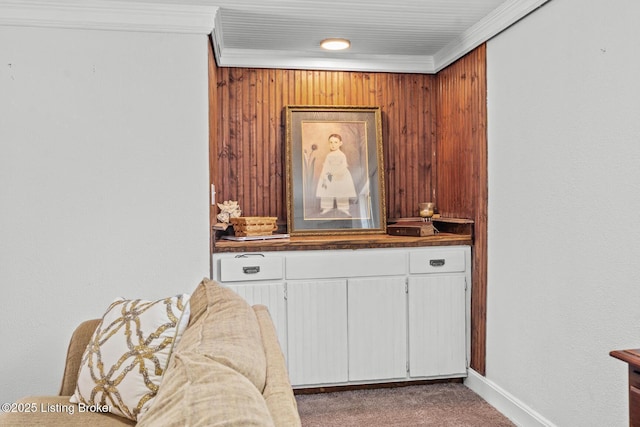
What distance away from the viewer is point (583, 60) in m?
2.38

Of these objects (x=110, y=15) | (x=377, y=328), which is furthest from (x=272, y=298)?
(x=110, y=15)

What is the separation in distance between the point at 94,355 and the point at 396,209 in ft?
8.70

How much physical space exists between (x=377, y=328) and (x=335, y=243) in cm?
58

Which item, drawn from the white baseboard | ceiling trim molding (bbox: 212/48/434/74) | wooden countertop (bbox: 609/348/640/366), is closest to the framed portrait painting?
ceiling trim molding (bbox: 212/48/434/74)

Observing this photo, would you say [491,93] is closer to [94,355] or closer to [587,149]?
[587,149]

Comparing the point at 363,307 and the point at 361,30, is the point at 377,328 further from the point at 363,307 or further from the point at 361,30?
the point at 361,30

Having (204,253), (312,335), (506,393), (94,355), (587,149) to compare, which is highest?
(587,149)

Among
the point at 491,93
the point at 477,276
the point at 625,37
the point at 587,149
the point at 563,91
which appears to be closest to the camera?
the point at 625,37

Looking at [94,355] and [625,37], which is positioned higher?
[625,37]

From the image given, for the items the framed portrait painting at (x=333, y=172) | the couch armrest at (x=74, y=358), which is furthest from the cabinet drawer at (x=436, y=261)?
the couch armrest at (x=74, y=358)

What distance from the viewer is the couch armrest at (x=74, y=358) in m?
1.99

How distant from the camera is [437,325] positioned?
3432mm

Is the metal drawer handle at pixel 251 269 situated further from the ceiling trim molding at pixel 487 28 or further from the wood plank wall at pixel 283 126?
the ceiling trim molding at pixel 487 28

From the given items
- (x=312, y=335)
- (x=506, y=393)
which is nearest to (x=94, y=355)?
(x=312, y=335)
